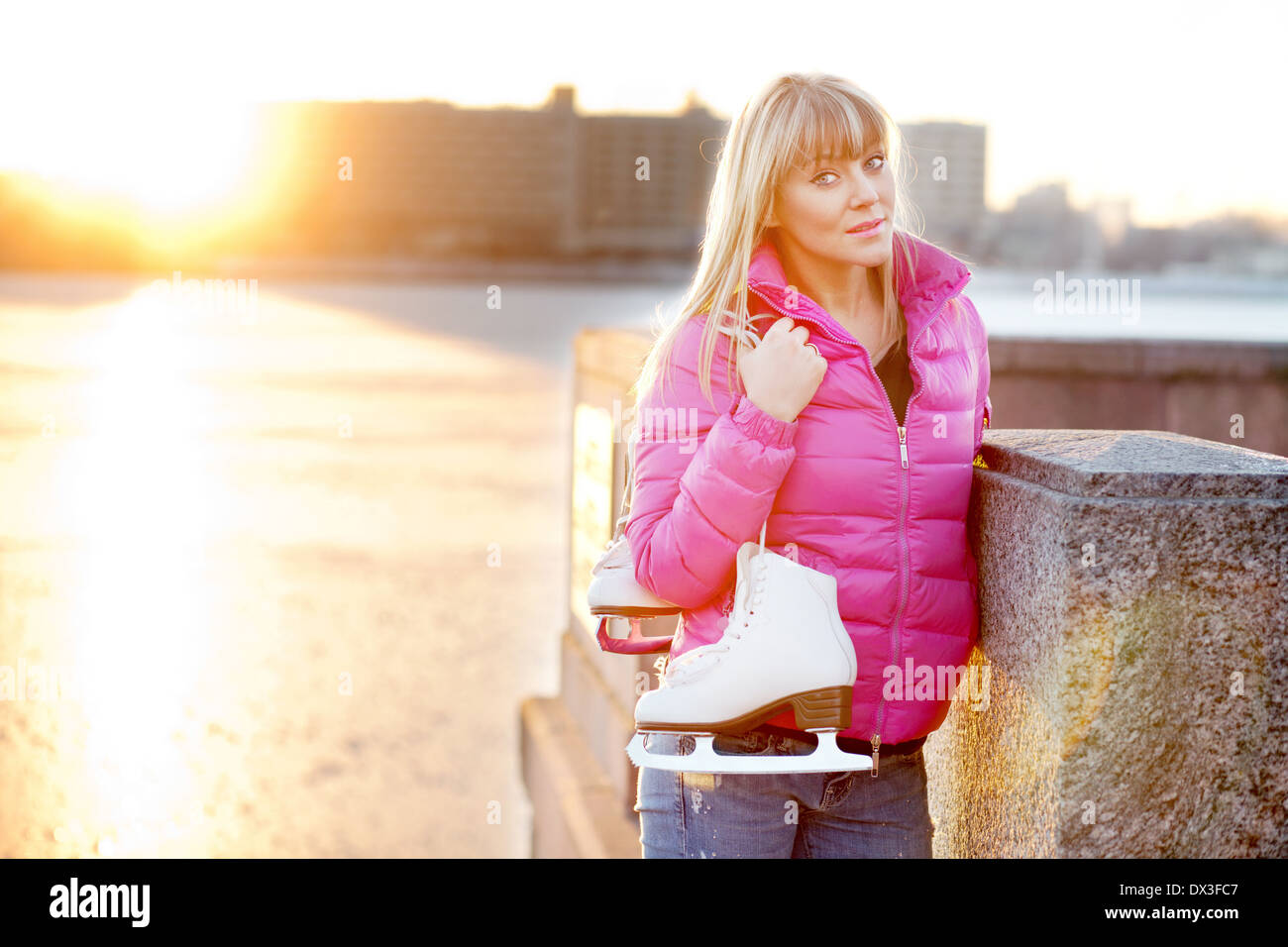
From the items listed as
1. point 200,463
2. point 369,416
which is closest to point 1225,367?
point 200,463

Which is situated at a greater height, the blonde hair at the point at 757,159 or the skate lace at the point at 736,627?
the blonde hair at the point at 757,159

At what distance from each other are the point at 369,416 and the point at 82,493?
7915 millimetres

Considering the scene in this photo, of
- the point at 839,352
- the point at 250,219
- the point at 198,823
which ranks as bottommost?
the point at 198,823

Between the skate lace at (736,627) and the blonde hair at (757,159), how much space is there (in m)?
0.27

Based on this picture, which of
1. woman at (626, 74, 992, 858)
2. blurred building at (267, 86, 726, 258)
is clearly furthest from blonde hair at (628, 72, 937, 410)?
blurred building at (267, 86, 726, 258)

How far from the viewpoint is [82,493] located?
15555 millimetres

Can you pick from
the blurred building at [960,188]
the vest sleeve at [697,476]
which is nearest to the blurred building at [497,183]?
the blurred building at [960,188]

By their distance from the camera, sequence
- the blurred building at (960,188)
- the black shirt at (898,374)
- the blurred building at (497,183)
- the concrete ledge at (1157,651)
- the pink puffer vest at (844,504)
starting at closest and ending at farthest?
the concrete ledge at (1157,651) < the pink puffer vest at (844,504) < the black shirt at (898,374) < the blurred building at (960,188) < the blurred building at (497,183)

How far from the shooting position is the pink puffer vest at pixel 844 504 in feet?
7.00

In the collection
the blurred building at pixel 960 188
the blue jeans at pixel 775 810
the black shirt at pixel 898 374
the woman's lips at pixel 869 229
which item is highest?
the blurred building at pixel 960 188

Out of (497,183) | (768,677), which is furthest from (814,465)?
(497,183)

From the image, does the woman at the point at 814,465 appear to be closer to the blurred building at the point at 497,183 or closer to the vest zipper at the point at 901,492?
the vest zipper at the point at 901,492
